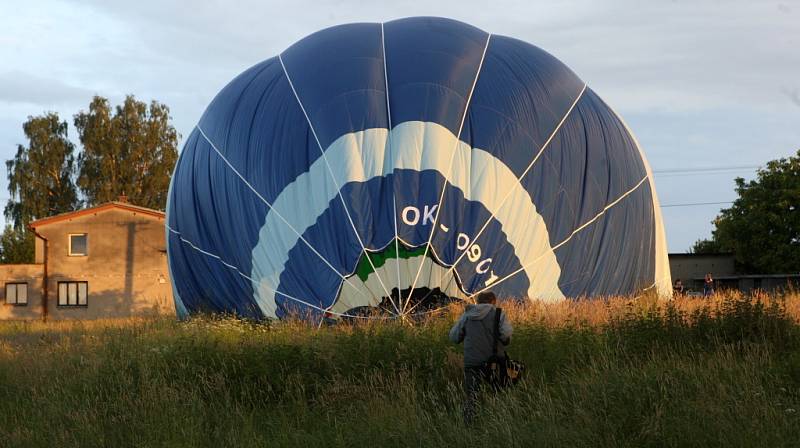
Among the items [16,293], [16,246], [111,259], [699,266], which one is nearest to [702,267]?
[699,266]

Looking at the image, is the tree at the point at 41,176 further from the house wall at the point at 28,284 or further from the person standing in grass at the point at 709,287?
the person standing in grass at the point at 709,287

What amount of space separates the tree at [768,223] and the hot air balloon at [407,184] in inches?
1297

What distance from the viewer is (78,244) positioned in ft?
132

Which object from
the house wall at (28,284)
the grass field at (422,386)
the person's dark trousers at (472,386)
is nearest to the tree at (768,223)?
the house wall at (28,284)

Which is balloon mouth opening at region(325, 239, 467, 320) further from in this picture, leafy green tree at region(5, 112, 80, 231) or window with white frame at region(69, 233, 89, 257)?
leafy green tree at region(5, 112, 80, 231)

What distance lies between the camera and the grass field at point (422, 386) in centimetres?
743

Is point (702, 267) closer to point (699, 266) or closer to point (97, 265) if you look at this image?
point (699, 266)

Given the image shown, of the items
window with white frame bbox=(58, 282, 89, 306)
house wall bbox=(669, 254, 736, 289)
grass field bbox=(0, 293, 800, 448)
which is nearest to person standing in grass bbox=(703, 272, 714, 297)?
grass field bbox=(0, 293, 800, 448)

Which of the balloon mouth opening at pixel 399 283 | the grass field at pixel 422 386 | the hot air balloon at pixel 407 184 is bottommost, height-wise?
the grass field at pixel 422 386

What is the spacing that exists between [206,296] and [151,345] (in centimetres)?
321

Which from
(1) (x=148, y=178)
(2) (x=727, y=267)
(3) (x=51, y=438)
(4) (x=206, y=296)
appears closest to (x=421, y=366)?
(3) (x=51, y=438)

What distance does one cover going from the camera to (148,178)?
5525 centimetres

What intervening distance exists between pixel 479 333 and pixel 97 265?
33.8 meters

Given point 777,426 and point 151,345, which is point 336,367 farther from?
point 777,426
